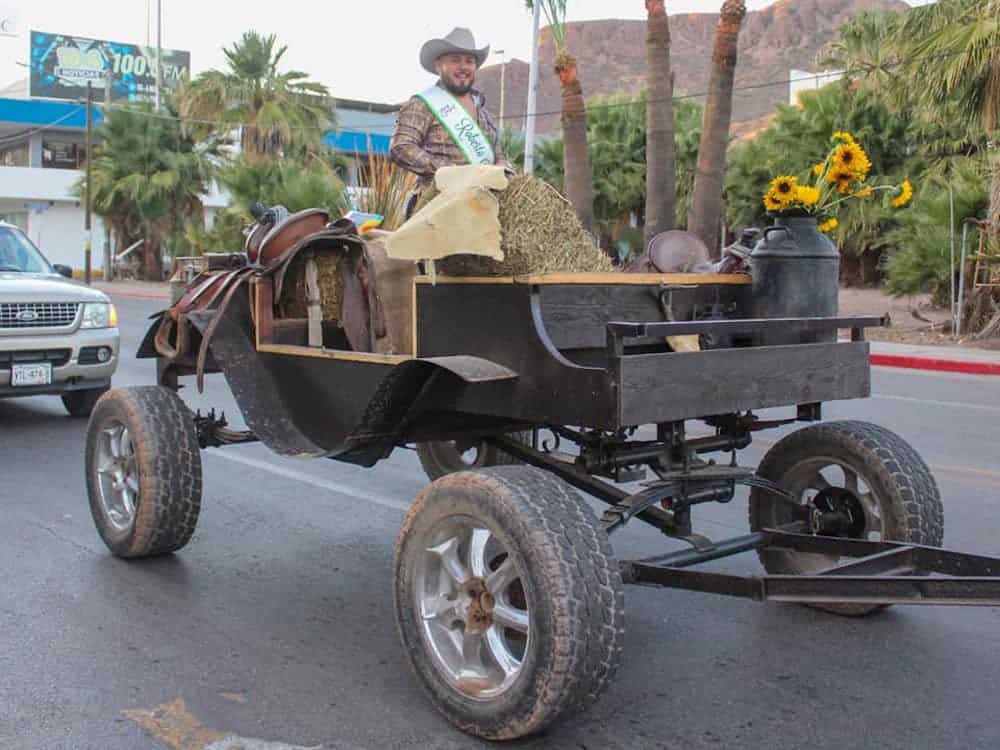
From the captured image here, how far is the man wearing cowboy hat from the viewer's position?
552cm

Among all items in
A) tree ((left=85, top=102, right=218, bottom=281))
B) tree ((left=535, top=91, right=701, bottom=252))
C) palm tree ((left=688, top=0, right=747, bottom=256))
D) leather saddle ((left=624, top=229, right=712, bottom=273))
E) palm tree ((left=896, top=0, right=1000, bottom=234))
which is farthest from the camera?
tree ((left=85, top=102, right=218, bottom=281))

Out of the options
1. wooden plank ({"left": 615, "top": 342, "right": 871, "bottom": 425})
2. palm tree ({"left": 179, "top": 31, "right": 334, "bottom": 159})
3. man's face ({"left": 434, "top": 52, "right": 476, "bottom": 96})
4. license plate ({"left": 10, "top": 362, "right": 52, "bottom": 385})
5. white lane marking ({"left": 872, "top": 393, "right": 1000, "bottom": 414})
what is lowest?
white lane marking ({"left": 872, "top": 393, "right": 1000, "bottom": 414})

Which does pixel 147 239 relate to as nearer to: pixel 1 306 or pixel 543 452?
pixel 1 306

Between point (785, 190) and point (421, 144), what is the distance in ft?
6.50

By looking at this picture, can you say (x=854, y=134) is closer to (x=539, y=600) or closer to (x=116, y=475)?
(x=116, y=475)

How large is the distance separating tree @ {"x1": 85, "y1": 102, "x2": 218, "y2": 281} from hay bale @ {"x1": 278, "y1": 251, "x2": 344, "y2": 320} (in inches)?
1438

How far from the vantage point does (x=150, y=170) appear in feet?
135

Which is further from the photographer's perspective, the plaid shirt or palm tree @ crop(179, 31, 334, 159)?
palm tree @ crop(179, 31, 334, 159)

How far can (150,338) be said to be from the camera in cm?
588

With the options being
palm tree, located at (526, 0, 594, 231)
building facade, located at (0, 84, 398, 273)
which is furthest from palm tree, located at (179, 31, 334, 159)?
palm tree, located at (526, 0, 594, 231)

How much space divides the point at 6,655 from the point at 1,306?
19.5 feet

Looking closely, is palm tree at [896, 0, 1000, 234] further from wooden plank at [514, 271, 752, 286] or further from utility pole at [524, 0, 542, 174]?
wooden plank at [514, 271, 752, 286]

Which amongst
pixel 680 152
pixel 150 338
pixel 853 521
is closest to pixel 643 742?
pixel 853 521

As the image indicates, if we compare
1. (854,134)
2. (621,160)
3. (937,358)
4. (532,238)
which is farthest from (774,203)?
(621,160)
